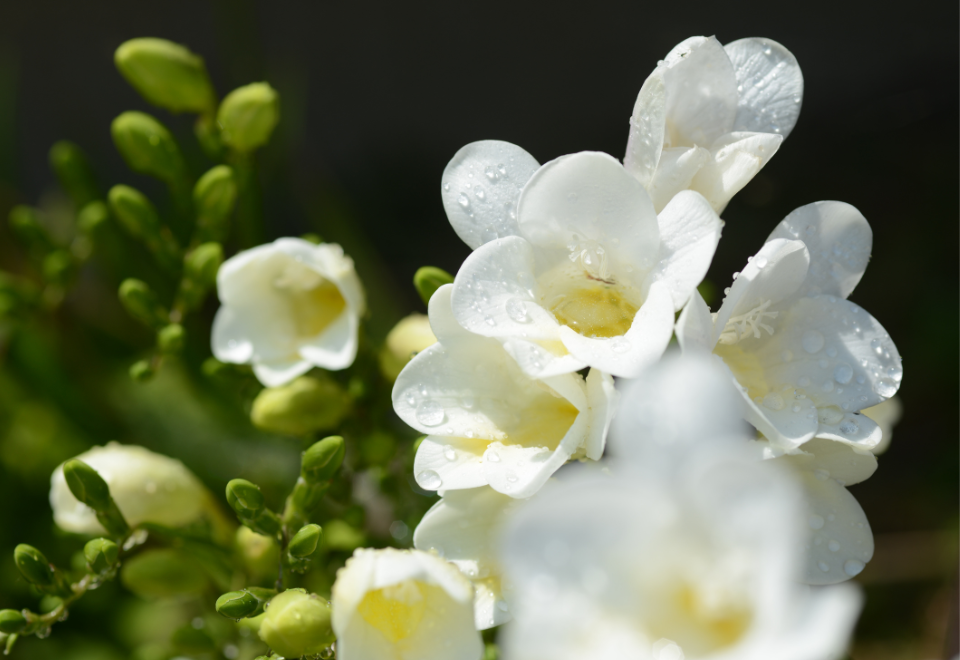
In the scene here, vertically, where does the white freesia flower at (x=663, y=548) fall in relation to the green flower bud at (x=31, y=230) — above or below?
below

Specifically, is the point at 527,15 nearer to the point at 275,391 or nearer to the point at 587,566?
the point at 275,391

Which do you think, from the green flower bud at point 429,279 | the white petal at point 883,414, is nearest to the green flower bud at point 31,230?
the green flower bud at point 429,279

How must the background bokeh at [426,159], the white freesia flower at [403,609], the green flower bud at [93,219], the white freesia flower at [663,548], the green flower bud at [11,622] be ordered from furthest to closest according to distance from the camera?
the background bokeh at [426,159], the green flower bud at [93,219], the green flower bud at [11,622], the white freesia flower at [403,609], the white freesia flower at [663,548]

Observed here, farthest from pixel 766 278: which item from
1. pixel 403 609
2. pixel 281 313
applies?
pixel 281 313

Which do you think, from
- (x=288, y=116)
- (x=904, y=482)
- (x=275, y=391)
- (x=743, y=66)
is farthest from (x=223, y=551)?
(x=904, y=482)

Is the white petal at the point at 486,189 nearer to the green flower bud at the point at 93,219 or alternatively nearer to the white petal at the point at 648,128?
the white petal at the point at 648,128

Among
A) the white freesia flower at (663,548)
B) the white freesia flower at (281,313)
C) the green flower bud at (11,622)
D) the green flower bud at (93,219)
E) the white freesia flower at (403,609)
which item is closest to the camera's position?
the white freesia flower at (663,548)
